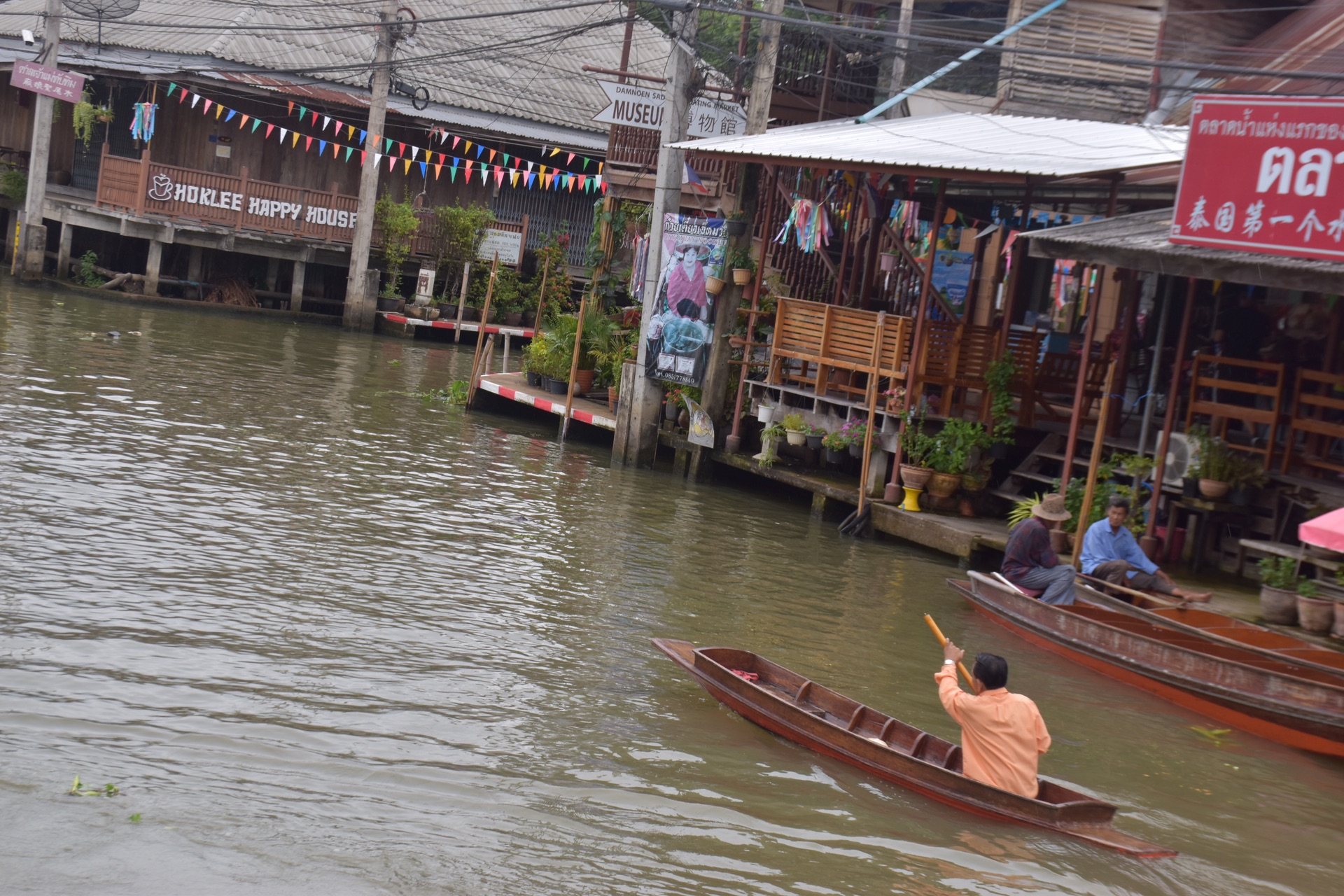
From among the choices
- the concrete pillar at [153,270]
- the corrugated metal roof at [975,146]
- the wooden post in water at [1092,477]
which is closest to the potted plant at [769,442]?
the corrugated metal roof at [975,146]

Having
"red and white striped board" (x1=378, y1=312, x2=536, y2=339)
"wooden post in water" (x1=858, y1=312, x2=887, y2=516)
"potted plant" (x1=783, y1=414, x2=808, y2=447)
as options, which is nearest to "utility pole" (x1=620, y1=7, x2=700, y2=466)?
"potted plant" (x1=783, y1=414, x2=808, y2=447)

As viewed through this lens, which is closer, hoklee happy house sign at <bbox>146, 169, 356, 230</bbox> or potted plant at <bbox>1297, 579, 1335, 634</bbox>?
potted plant at <bbox>1297, 579, 1335, 634</bbox>

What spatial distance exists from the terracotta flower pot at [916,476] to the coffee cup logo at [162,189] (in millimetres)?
19561

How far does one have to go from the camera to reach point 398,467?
1691 cm

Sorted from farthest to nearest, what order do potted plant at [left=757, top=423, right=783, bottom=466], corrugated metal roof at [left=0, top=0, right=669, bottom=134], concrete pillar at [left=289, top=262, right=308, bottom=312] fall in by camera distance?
concrete pillar at [left=289, top=262, right=308, bottom=312] < corrugated metal roof at [left=0, top=0, right=669, bottom=134] < potted plant at [left=757, top=423, right=783, bottom=466]

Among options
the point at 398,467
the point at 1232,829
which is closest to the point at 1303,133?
the point at 1232,829

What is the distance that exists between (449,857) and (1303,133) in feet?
32.3

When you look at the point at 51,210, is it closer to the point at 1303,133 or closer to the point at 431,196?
the point at 431,196

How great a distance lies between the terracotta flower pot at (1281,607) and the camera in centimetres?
1207

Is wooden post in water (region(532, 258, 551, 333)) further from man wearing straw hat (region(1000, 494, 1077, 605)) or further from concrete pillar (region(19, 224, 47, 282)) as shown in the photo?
man wearing straw hat (region(1000, 494, 1077, 605))

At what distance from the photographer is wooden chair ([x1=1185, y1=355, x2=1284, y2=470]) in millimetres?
13594

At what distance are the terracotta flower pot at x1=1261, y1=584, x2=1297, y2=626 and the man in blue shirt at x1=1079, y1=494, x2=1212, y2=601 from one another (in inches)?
22.2

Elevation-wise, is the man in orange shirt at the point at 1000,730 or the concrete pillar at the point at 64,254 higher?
the concrete pillar at the point at 64,254

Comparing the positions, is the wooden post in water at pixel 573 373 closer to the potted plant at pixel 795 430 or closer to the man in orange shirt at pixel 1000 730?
the potted plant at pixel 795 430
